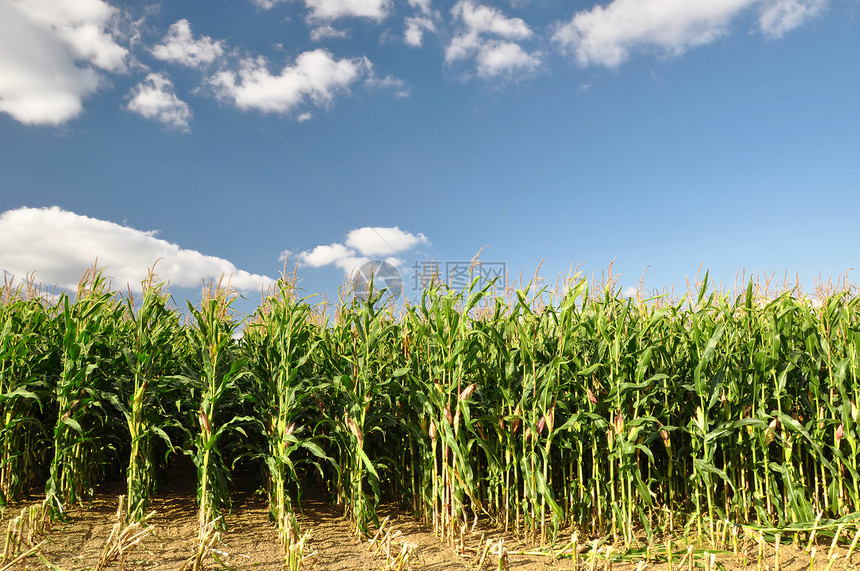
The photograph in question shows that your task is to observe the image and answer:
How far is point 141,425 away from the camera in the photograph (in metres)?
3.48

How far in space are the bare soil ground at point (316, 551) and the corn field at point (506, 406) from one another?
0.44 ft

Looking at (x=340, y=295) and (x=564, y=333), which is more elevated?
(x=340, y=295)

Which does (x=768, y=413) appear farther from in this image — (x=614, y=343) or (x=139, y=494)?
(x=139, y=494)

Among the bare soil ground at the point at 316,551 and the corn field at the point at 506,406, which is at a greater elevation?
the corn field at the point at 506,406

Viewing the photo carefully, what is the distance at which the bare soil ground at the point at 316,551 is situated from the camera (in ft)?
9.38

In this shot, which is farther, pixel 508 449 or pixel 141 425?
pixel 141 425

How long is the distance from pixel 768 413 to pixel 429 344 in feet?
7.25

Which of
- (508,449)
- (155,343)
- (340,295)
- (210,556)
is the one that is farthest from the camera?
(340,295)

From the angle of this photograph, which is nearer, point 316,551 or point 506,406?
point 316,551

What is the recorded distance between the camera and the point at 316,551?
279 cm

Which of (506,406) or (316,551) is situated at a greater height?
(506,406)

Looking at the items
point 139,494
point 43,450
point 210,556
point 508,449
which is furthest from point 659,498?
point 43,450

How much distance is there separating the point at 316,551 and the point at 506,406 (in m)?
1.40

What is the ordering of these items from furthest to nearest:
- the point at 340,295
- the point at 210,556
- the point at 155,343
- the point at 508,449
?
the point at 340,295 → the point at 155,343 → the point at 508,449 → the point at 210,556
